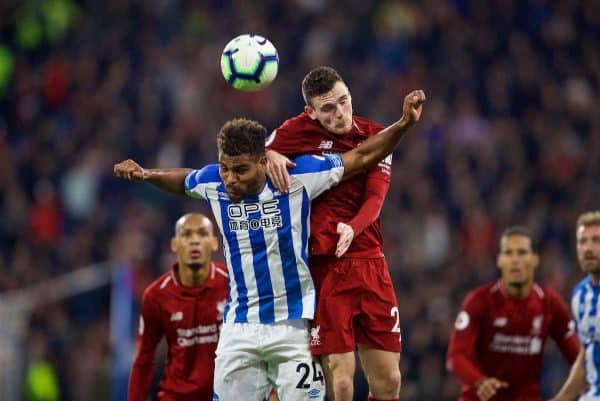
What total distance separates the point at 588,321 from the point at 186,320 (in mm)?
2688

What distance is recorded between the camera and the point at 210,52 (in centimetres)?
1719

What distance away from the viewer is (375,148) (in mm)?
6887

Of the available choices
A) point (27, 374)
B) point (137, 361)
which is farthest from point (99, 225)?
point (137, 361)

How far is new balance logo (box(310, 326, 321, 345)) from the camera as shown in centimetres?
677

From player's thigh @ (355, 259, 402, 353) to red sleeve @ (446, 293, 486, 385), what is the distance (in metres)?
1.60

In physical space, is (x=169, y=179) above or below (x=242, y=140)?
below

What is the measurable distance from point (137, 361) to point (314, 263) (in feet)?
5.34

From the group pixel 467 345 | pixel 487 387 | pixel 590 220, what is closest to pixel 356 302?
pixel 487 387

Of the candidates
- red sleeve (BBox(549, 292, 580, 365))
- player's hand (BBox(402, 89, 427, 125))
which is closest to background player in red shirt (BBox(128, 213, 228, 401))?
player's hand (BBox(402, 89, 427, 125))

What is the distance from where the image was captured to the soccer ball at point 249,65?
6.89 m

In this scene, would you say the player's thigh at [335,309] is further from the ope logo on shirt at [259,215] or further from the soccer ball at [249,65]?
the soccer ball at [249,65]

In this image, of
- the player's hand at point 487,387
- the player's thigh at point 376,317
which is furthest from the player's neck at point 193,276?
the player's hand at point 487,387

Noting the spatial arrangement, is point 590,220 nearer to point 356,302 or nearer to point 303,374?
point 356,302

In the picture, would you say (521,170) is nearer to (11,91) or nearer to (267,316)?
(11,91)
